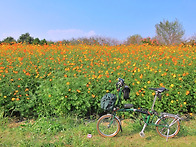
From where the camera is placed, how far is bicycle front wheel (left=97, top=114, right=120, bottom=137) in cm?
352

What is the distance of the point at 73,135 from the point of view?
3.68m

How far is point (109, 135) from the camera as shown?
3.63m

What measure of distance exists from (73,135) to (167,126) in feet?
5.87

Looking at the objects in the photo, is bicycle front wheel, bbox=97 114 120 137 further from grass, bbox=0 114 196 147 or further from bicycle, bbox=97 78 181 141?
grass, bbox=0 114 196 147

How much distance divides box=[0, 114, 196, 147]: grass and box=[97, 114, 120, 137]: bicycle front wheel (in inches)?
4.3

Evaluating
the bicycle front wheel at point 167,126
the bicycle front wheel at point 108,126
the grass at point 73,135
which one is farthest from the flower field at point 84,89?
the bicycle front wheel at point 167,126

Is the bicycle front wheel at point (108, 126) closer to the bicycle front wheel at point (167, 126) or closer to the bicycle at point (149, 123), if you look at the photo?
the bicycle at point (149, 123)

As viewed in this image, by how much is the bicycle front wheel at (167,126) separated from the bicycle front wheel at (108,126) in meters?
0.80

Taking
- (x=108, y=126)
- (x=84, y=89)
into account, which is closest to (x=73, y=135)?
(x=108, y=126)

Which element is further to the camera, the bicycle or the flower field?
the flower field

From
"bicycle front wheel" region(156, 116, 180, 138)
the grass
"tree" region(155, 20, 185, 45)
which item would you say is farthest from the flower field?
"tree" region(155, 20, 185, 45)

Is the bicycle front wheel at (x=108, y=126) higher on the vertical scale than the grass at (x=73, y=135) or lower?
higher

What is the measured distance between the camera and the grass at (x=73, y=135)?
3533mm

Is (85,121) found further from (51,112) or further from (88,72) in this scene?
(88,72)
